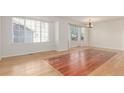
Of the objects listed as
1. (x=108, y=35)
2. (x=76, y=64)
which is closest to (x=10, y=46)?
(x=76, y=64)

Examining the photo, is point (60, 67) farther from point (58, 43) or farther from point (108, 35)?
point (108, 35)

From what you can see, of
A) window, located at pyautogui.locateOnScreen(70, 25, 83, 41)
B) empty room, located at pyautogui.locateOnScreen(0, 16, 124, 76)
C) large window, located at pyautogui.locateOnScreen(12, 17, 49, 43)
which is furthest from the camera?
window, located at pyautogui.locateOnScreen(70, 25, 83, 41)

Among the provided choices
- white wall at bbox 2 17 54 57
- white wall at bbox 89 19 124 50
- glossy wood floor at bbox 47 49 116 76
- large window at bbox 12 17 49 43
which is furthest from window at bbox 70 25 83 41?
glossy wood floor at bbox 47 49 116 76

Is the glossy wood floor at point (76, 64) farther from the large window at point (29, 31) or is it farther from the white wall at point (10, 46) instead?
the large window at point (29, 31)

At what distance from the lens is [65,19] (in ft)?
21.6

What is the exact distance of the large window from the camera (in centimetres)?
485

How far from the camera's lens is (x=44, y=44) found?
6.07 meters

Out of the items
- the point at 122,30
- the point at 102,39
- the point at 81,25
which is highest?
the point at 81,25

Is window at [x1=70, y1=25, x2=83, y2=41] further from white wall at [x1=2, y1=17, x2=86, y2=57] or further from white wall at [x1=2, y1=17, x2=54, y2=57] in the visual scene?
white wall at [x1=2, y1=17, x2=54, y2=57]
